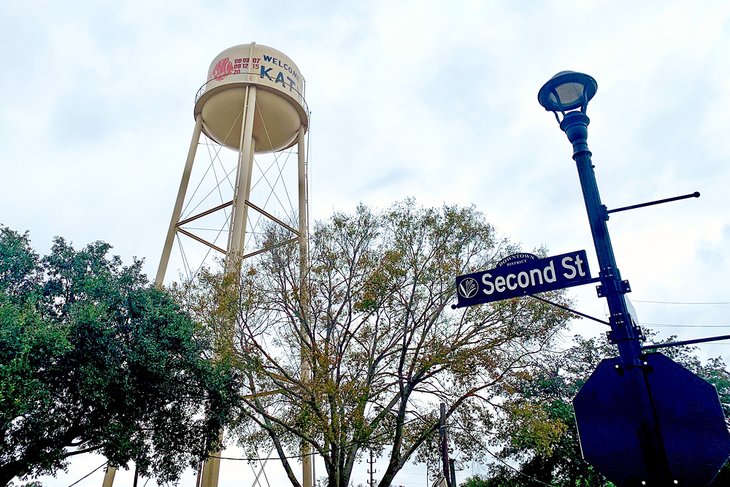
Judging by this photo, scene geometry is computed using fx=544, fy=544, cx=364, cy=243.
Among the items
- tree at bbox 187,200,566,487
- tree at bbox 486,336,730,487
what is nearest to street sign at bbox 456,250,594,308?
tree at bbox 187,200,566,487

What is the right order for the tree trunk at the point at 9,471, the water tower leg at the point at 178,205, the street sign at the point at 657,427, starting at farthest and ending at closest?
1. the water tower leg at the point at 178,205
2. the tree trunk at the point at 9,471
3. the street sign at the point at 657,427

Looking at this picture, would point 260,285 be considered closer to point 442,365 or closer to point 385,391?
point 385,391

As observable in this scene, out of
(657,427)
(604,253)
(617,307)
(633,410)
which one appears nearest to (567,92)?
(604,253)

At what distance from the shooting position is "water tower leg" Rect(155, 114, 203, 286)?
55.9ft

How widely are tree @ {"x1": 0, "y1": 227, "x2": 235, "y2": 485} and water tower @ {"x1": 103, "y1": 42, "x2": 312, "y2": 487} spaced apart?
11.8ft

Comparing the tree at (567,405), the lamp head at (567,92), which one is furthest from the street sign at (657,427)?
the tree at (567,405)

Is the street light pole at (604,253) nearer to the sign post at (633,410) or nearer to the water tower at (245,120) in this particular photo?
the sign post at (633,410)

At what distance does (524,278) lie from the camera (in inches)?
174

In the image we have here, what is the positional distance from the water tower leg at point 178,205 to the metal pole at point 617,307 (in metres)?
14.1

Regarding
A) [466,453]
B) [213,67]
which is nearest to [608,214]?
[466,453]

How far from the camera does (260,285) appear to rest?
13.9 m

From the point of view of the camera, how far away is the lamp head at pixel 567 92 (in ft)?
14.2

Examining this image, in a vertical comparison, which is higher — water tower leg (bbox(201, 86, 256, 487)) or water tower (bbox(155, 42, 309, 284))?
water tower (bbox(155, 42, 309, 284))

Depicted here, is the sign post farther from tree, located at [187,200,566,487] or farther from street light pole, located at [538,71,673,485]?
tree, located at [187,200,566,487]
